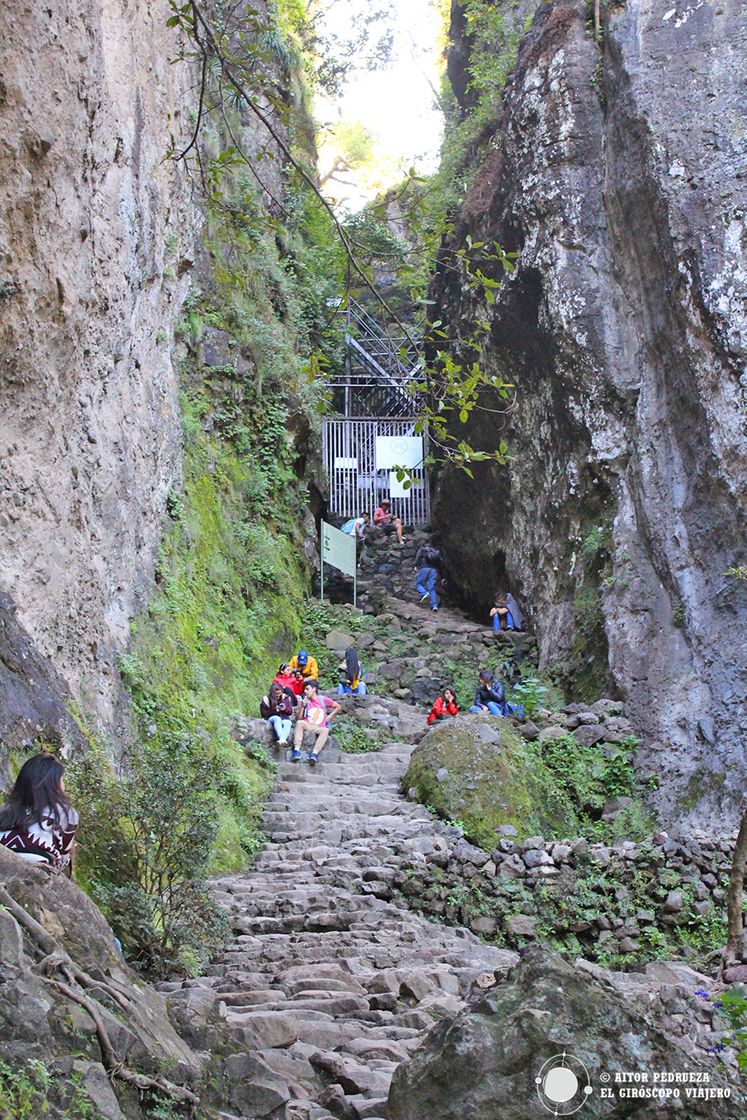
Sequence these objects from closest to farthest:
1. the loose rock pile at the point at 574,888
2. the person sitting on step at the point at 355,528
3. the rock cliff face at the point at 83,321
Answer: the rock cliff face at the point at 83,321 < the loose rock pile at the point at 574,888 < the person sitting on step at the point at 355,528

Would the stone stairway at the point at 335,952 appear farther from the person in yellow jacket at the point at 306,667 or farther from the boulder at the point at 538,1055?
the person in yellow jacket at the point at 306,667

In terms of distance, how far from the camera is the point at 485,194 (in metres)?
18.0

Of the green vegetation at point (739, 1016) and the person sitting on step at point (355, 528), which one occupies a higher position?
the person sitting on step at point (355, 528)

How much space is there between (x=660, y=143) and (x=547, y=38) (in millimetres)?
3755

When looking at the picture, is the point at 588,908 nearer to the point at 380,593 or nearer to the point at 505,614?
the point at 505,614

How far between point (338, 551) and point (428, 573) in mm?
1829

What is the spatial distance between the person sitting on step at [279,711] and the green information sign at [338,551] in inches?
230

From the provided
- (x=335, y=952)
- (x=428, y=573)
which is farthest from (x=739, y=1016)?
(x=428, y=573)

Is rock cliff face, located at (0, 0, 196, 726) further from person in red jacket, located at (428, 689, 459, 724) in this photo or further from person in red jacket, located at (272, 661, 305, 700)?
person in red jacket, located at (428, 689, 459, 724)

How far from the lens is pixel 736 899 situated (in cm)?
732

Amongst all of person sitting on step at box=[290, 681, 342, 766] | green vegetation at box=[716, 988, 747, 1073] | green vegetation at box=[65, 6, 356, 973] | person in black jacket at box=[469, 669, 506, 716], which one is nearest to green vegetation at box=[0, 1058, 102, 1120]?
green vegetation at box=[716, 988, 747, 1073]

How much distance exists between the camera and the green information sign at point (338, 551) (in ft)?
62.5
